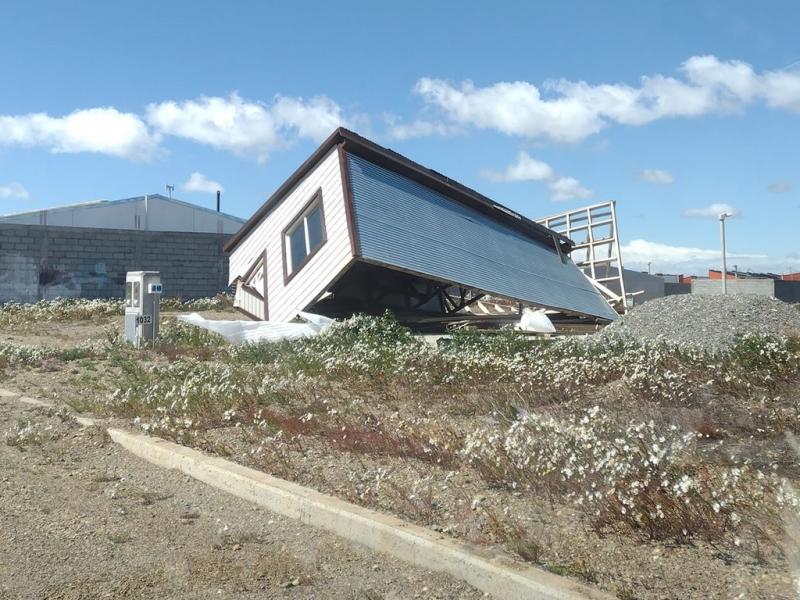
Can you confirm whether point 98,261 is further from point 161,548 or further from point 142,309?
point 161,548

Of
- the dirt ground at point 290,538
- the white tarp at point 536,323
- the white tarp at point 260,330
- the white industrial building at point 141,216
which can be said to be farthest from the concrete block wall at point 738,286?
the dirt ground at point 290,538

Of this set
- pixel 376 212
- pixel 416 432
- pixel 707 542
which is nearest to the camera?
pixel 707 542

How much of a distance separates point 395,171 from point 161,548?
1628 cm

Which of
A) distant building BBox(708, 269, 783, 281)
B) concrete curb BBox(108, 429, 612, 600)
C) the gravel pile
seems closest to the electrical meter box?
the gravel pile

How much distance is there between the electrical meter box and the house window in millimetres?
3851

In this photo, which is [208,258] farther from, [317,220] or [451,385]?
[451,385]

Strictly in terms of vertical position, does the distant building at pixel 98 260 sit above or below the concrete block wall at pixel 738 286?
below

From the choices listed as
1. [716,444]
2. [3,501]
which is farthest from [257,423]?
[716,444]

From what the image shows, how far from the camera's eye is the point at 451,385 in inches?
373

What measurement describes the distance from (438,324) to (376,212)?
4542mm

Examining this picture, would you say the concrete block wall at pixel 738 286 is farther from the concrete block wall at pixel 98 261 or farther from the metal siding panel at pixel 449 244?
the concrete block wall at pixel 98 261

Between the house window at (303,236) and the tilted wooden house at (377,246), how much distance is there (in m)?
0.03

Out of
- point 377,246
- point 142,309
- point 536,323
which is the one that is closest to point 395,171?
point 377,246

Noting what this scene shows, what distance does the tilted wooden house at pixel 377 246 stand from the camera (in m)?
18.0
